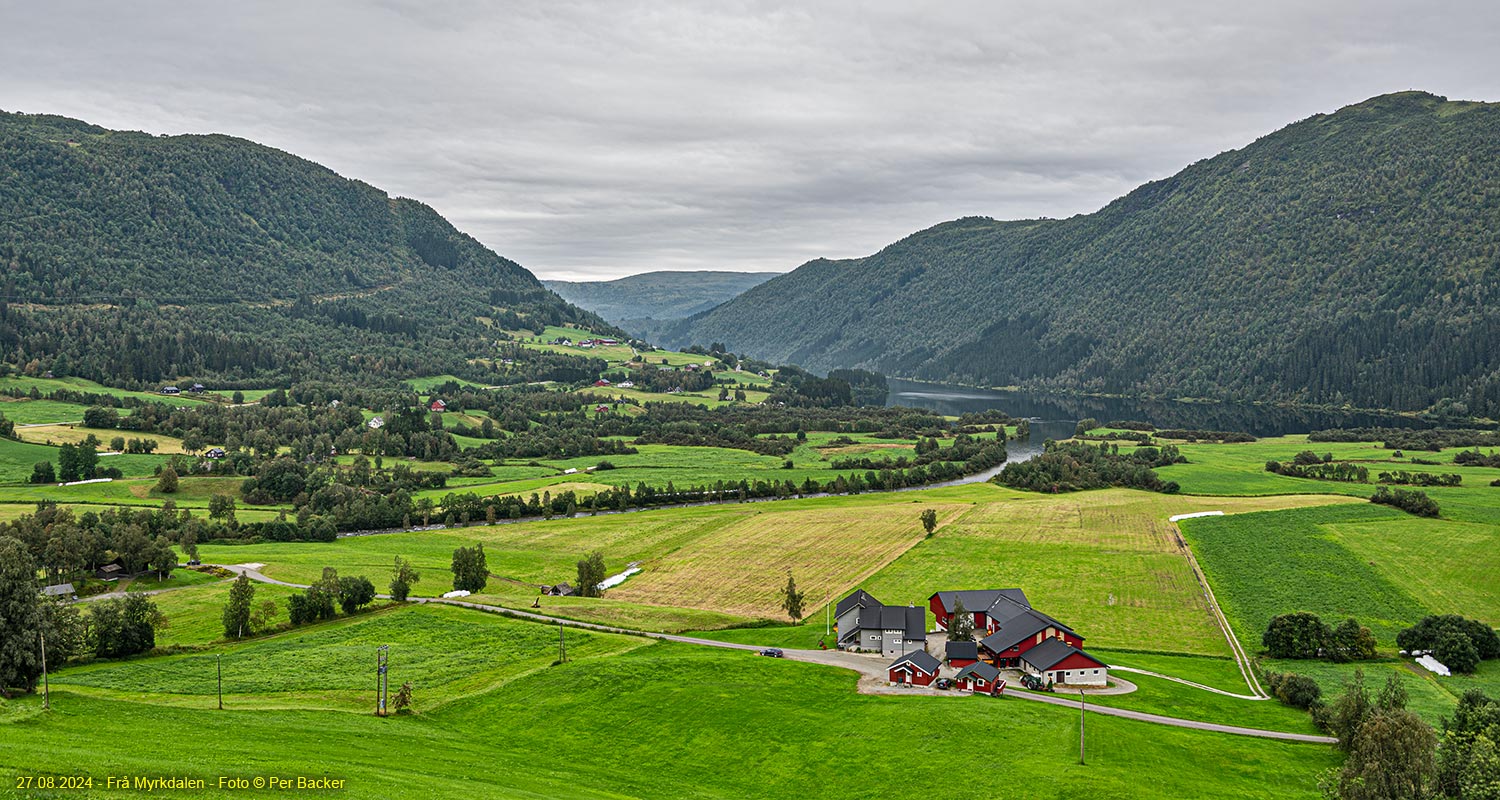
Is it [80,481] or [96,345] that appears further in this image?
[96,345]

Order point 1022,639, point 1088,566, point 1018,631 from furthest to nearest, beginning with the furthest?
point 1088,566
point 1018,631
point 1022,639

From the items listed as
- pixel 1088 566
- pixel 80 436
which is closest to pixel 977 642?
pixel 1088 566

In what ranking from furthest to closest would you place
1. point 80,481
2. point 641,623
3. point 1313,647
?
point 80,481 < point 641,623 < point 1313,647

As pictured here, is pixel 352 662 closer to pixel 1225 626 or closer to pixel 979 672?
pixel 979 672

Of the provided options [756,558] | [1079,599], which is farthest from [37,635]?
[1079,599]

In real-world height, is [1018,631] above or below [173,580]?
above

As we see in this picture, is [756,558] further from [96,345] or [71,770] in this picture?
[96,345]

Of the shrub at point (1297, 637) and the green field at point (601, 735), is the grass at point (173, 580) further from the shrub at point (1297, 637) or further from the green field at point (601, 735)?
the shrub at point (1297, 637)

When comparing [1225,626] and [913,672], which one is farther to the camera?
[1225,626]
